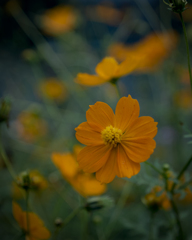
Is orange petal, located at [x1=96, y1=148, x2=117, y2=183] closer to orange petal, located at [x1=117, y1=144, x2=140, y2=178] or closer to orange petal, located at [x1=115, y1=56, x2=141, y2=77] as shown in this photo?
orange petal, located at [x1=117, y1=144, x2=140, y2=178]

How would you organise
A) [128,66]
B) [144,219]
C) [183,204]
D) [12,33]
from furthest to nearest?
[12,33] → [183,204] → [144,219] → [128,66]

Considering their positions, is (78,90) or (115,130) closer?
(115,130)

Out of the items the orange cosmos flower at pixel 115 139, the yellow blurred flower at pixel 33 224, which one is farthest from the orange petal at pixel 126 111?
the yellow blurred flower at pixel 33 224

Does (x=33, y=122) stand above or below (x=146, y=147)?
above

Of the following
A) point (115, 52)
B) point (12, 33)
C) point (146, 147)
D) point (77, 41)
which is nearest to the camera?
point (146, 147)

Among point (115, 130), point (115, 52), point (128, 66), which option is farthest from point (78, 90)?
point (115, 130)

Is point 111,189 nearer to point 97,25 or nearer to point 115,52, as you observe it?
point 115,52

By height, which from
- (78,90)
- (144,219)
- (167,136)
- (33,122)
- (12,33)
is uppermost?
(12,33)

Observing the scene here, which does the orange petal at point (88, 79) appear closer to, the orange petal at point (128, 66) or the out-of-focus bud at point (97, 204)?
the orange petal at point (128, 66)
